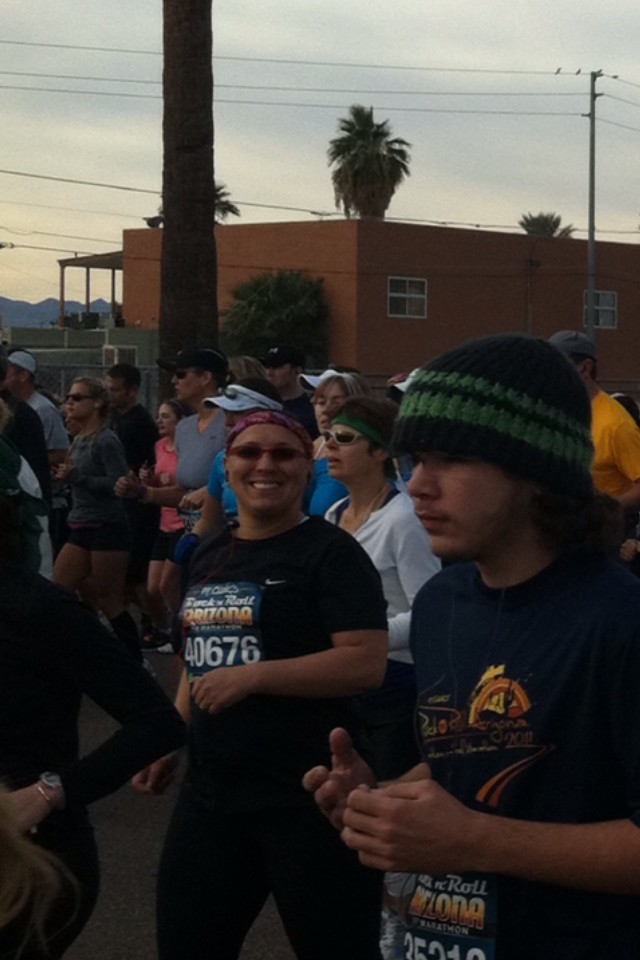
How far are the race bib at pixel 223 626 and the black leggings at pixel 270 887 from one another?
1.28 ft

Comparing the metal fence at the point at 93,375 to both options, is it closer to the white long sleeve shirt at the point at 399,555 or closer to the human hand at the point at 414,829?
the white long sleeve shirt at the point at 399,555

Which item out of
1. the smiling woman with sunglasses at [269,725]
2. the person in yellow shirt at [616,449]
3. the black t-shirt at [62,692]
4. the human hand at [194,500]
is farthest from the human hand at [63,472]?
the black t-shirt at [62,692]

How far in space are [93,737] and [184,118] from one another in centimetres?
600

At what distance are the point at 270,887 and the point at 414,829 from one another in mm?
1843

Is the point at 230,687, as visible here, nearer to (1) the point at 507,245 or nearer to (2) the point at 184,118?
(2) the point at 184,118

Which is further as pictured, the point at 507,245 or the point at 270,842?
the point at 507,245

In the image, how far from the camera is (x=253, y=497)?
4.23 m

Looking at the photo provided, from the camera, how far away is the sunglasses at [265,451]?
14.4ft

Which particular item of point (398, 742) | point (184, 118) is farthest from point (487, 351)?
point (184, 118)

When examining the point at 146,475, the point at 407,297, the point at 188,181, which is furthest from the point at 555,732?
the point at 407,297

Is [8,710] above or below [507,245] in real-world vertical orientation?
below

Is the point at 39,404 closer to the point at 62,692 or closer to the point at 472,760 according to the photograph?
the point at 62,692

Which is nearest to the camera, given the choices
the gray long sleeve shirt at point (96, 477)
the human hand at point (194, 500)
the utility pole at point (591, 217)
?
the human hand at point (194, 500)

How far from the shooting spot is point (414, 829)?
7.11 feet
